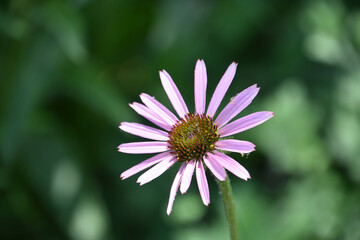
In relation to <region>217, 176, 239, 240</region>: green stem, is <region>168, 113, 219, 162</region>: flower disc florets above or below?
above

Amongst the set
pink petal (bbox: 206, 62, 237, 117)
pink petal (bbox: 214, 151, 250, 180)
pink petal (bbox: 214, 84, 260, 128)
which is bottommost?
pink petal (bbox: 214, 151, 250, 180)

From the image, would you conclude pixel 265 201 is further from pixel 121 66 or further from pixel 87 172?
pixel 121 66

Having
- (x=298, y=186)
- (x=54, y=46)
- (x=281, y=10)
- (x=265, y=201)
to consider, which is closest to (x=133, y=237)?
(x=265, y=201)

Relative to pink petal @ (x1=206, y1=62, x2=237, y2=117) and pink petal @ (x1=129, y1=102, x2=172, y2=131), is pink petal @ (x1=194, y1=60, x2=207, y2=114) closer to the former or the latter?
pink petal @ (x1=206, y1=62, x2=237, y2=117)

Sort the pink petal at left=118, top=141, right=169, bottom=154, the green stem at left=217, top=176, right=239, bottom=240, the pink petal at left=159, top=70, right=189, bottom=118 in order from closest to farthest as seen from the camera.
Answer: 1. the green stem at left=217, top=176, right=239, bottom=240
2. the pink petal at left=118, top=141, right=169, bottom=154
3. the pink petal at left=159, top=70, right=189, bottom=118

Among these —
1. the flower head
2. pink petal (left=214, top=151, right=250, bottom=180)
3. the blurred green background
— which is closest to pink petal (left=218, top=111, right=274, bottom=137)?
the flower head

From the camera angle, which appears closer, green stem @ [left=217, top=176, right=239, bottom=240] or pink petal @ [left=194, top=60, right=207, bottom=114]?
green stem @ [left=217, top=176, right=239, bottom=240]

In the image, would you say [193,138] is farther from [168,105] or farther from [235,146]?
[168,105]

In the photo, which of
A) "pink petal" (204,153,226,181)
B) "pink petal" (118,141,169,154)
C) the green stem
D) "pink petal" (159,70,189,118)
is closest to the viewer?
"pink petal" (204,153,226,181)

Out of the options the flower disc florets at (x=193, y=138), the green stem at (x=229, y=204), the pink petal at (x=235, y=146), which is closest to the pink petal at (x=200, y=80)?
the flower disc florets at (x=193, y=138)

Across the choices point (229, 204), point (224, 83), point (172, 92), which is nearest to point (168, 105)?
point (172, 92)
